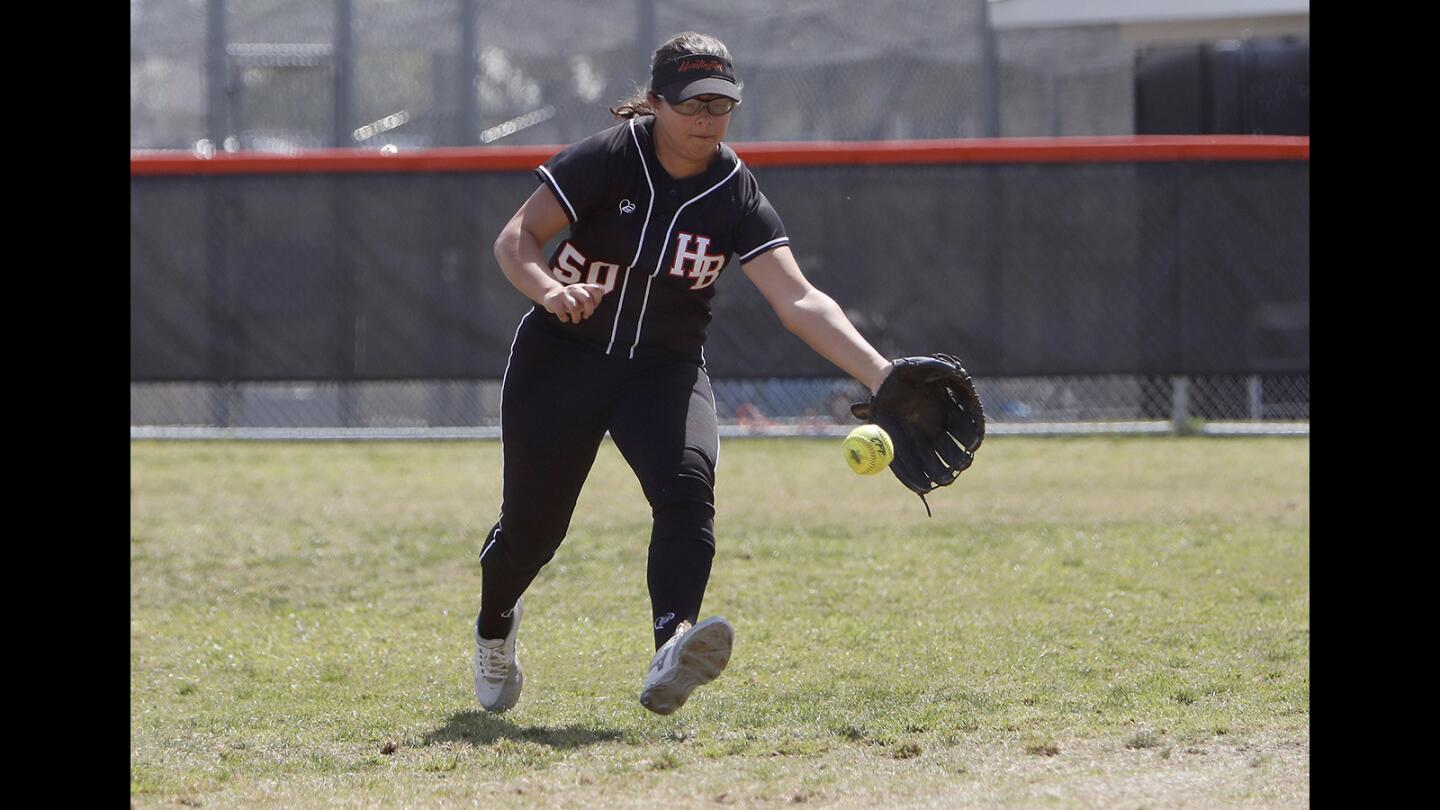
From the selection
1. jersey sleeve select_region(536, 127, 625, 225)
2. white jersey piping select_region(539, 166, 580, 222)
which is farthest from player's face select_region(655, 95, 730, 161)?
white jersey piping select_region(539, 166, 580, 222)

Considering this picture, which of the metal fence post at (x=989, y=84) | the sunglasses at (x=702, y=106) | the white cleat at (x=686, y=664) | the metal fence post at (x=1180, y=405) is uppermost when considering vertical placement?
the metal fence post at (x=989, y=84)

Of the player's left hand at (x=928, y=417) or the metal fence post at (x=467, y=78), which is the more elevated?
the metal fence post at (x=467, y=78)

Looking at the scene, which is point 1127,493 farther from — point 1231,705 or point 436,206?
point 436,206

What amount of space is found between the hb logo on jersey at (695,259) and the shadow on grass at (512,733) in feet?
4.00

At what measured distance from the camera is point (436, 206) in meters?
12.2

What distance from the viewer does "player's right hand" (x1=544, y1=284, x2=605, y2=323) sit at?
367 centimetres

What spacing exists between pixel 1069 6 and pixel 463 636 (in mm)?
9640

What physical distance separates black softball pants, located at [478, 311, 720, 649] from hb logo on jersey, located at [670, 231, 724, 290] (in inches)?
9.8

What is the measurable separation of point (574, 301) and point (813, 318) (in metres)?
0.75

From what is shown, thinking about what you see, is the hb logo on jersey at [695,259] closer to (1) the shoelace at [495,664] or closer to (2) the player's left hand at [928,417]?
(2) the player's left hand at [928,417]

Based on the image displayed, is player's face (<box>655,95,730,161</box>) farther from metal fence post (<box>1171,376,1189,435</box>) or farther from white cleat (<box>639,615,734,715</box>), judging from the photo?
metal fence post (<box>1171,376,1189,435</box>)

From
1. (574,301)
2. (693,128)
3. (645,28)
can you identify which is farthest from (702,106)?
(645,28)

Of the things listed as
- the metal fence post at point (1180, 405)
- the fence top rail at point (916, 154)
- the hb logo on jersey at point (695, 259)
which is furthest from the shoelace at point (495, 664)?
the metal fence post at point (1180, 405)

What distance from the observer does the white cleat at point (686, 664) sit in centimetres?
365
